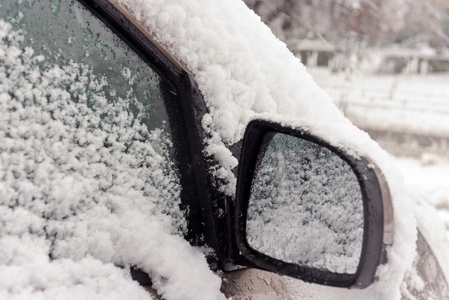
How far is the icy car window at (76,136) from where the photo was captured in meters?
1.10

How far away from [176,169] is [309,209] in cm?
38

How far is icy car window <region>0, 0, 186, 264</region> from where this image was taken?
43.3 inches

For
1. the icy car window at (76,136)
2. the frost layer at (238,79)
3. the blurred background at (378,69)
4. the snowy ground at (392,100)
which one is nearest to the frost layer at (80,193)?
the icy car window at (76,136)

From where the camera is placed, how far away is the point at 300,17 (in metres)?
12.0

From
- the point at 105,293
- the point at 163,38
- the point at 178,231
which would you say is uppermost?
the point at 163,38

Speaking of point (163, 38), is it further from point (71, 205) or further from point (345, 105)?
point (345, 105)

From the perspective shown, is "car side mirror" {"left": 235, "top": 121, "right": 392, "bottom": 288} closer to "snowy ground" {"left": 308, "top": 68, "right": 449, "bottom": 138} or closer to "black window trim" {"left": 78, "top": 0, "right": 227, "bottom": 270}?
"black window trim" {"left": 78, "top": 0, "right": 227, "bottom": 270}

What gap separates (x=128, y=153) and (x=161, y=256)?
0.91ft

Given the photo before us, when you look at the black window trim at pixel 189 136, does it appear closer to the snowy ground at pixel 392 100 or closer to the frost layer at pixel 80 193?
the frost layer at pixel 80 193

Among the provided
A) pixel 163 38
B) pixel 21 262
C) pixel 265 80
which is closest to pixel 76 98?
pixel 163 38

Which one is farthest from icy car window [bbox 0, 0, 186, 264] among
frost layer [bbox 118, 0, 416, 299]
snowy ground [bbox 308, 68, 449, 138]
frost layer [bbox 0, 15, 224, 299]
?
snowy ground [bbox 308, 68, 449, 138]

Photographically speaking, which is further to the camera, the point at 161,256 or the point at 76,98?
the point at 161,256

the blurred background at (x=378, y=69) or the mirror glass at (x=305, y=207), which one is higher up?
the blurred background at (x=378, y=69)

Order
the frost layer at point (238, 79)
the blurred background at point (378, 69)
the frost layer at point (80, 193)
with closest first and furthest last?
the frost layer at point (80, 193), the frost layer at point (238, 79), the blurred background at point (378, 69)
